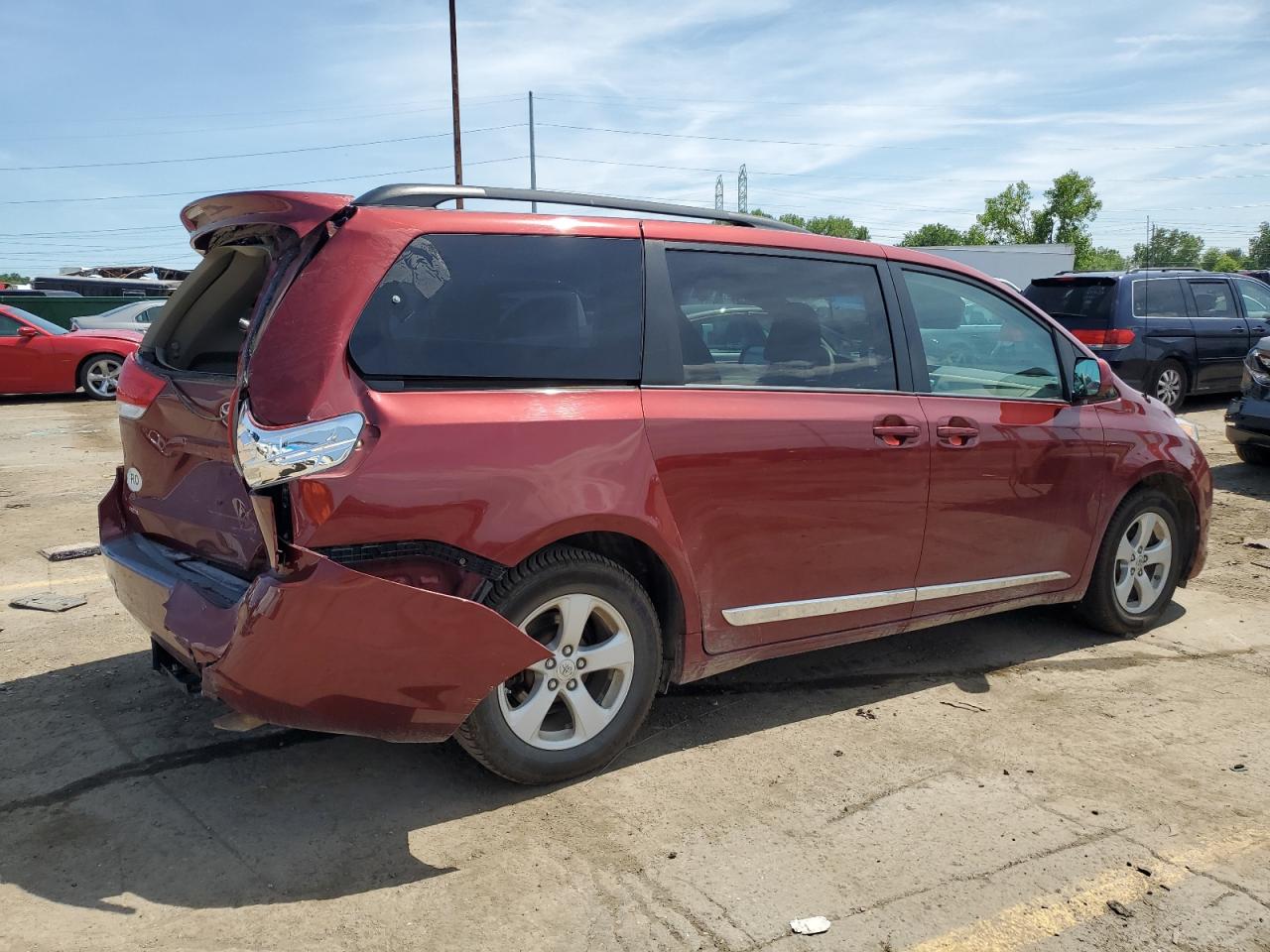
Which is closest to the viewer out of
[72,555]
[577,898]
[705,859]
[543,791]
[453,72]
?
[577,898]

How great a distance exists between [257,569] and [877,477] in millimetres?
2199

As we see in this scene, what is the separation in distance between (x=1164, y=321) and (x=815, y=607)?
10.7 metres

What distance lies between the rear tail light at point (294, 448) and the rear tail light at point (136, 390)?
0.93 metres

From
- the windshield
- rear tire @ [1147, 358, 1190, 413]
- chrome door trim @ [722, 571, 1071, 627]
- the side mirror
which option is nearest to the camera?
chrome door trim @ [722, 571, 1071, 627]

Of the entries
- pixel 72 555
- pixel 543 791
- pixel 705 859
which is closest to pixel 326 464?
pixel 543 791

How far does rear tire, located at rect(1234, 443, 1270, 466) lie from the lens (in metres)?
9.55

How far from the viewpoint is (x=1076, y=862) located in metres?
3.08

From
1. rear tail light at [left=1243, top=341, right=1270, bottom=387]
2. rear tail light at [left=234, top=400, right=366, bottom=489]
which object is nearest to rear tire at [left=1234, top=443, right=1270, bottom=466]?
rear tail light at [left=1243, top=341, right=1270, bottom=387]

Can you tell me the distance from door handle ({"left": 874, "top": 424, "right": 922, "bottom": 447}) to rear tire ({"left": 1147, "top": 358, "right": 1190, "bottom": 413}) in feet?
32.9

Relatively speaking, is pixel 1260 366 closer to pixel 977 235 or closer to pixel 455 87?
pixel 455 87

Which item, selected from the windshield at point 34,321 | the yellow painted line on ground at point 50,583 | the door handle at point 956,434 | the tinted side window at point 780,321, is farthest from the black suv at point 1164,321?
the windshield at point 34,321

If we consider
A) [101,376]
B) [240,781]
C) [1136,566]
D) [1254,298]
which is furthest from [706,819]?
[101,376]

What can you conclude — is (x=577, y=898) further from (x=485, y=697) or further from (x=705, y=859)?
(x=485, y=697)

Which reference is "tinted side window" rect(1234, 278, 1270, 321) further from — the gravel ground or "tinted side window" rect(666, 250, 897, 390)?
→ "tinted side window" rect(666, 250, 897, 390)
